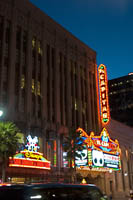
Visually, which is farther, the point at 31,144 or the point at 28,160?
the point at 31,144

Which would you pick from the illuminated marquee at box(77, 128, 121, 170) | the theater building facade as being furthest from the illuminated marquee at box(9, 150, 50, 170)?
the illuminated marquee at box(77, 128, 121, 170)

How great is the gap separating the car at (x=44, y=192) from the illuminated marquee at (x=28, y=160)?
27397 millimetres

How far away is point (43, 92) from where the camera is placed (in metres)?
46.4

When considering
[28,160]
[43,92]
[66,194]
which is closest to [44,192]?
[66,194]

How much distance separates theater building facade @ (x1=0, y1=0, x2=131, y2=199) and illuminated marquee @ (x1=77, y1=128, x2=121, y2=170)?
1.21 ft

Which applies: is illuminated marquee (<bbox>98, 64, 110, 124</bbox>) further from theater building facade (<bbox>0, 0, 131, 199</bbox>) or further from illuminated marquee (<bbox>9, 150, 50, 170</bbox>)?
illuminated marquee (<bbox>9, 150, 50, 170</bbox>)

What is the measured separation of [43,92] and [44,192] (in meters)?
40.4

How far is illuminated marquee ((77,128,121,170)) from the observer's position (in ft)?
151

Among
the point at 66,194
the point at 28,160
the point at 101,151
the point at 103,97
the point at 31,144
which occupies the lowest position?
the point at 66,194

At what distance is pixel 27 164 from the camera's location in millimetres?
35156

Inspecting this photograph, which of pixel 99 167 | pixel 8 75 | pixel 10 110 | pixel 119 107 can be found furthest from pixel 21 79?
pixel 119 107

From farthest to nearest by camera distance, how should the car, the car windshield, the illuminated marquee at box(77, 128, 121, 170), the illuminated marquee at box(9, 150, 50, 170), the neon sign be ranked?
the illuminated marquee at box(77, 128, 121, 170)
the neon sign
the illuminated marquee at box(9, 150, 50, 170)
the car windshield
the car

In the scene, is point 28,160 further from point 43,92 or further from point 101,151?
point 101,151

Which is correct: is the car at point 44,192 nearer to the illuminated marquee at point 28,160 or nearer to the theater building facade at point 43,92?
the illuminated marquee at point 28,160
